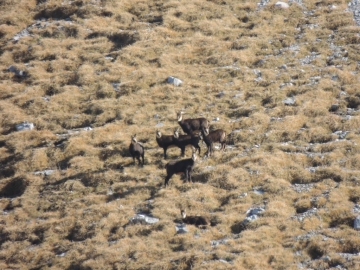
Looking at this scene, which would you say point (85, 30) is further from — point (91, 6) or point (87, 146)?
point (87, 146)

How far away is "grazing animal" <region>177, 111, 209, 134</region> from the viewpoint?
2703 cm

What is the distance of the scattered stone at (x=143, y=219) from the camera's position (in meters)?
20.5

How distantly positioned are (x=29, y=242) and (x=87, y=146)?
24.9 feet

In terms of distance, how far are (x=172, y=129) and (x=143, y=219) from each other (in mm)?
8610

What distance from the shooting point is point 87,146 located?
1078 inches

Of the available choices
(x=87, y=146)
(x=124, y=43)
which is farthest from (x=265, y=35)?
(x=87, y=146)

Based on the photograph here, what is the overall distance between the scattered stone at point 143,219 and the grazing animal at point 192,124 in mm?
7392

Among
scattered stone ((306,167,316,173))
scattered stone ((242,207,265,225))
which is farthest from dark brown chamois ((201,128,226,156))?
scattered stone ((242,207,265,225))

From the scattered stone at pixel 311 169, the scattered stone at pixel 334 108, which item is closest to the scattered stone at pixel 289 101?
the scattered stone at pixel 334 108

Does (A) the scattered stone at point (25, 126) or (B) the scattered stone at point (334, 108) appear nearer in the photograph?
(B) the scattered stone at point (334, 108)

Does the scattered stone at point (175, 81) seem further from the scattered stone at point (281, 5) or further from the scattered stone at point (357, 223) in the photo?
the scattered stone at point (357, 223)

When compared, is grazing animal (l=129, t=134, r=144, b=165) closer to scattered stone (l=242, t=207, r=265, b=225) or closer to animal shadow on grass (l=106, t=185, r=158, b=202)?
animal shadow on grass (l=106, t=185, r=158, b=202)

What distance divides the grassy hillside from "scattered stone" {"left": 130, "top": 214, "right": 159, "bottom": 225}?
0.22 m

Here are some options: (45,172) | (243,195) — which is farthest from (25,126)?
(243,195)
